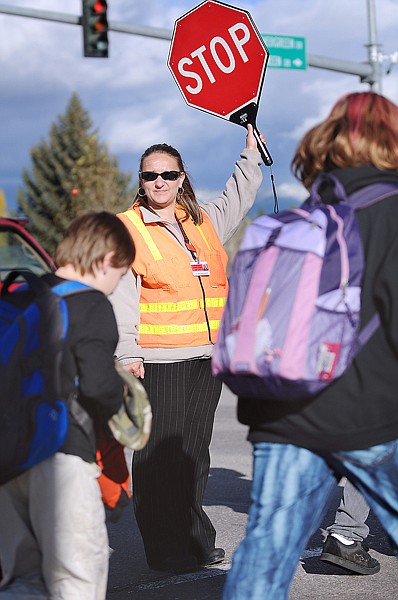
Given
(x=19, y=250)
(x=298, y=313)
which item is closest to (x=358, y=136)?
(x=298, y=313)

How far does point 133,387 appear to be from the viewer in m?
3.50

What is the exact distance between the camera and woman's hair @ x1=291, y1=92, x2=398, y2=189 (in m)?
3.16

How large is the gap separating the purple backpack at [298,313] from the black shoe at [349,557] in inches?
85.3

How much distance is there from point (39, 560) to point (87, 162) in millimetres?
67743

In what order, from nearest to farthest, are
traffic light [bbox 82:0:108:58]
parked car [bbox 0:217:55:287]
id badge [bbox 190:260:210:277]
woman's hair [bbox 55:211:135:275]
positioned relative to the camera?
woman's hair [bbox 55:211:135:275]
id badge [bbox 190:260:210:277]
parked car [bbox 0:217:55:287]
traffic light [bbox 82:0:108:58]

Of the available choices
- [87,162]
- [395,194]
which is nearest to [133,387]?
[395,194]

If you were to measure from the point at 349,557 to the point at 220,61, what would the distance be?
2.54 metres

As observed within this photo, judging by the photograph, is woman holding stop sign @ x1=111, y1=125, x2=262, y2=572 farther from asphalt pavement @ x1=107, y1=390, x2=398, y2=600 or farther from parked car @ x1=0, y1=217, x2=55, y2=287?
parked car @ x1=0, y1=217, x2=55, y2=287

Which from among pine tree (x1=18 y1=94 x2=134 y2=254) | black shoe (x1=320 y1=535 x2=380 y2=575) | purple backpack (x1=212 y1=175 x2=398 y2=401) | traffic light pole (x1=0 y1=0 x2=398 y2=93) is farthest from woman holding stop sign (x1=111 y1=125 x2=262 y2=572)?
pine tree (x1=18 y1=94 x2=134 y2=254)

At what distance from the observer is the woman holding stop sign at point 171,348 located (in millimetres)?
5000

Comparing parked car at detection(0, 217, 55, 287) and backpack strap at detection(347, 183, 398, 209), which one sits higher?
backpack strap at detection(347, 183, 398, 209)

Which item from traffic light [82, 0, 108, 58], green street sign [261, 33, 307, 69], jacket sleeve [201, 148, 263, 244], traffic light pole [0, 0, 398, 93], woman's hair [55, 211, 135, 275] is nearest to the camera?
woman's hair [55, 211, 135, 275]

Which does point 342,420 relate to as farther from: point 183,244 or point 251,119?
point 251,119

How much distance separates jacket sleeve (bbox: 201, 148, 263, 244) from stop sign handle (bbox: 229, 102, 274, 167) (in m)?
0.08
